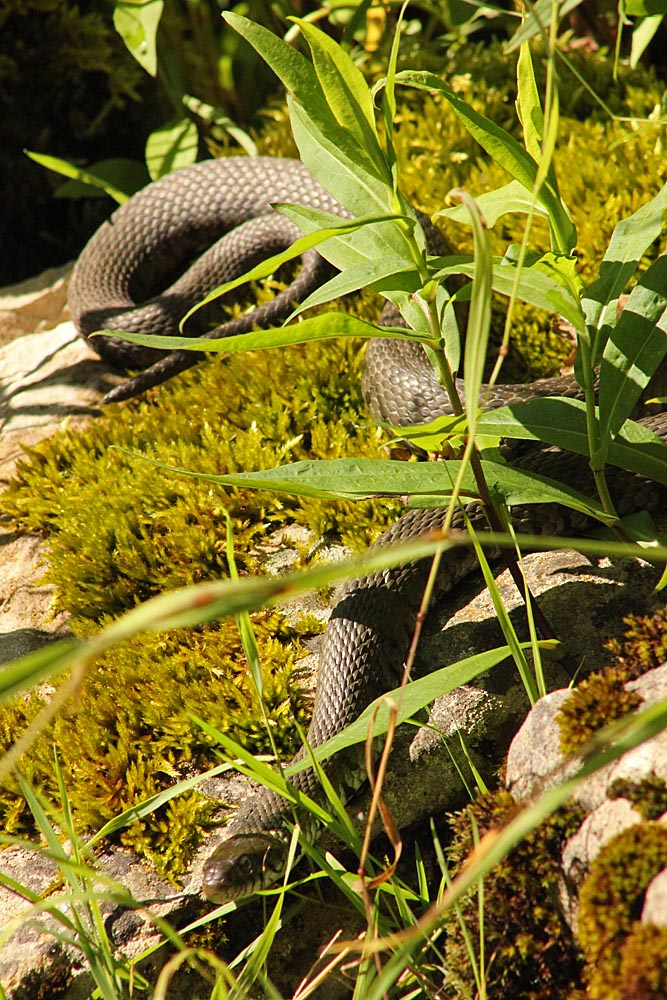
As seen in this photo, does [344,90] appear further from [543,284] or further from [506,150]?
[543,284]

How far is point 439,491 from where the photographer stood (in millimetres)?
2648

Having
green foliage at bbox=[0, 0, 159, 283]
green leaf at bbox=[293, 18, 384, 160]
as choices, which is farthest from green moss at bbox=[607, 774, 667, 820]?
green foliage at bbox=[0, 0, 159, 283]

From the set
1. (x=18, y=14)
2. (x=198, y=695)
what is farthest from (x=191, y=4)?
(x=198, y=695)

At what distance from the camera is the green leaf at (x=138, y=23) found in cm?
561

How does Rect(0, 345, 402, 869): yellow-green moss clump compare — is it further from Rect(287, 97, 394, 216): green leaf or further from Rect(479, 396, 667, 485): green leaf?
Rect(479, 396, 667, 485): green leaf

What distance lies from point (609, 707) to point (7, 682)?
146 cm

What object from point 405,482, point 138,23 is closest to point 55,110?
point 138,23

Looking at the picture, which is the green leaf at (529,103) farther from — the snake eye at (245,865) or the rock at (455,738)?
the snake eye at (245,865)

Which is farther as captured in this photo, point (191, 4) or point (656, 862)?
point (191, 4)

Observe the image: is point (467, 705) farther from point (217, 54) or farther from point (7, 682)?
point (217, 54)

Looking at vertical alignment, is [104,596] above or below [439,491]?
below

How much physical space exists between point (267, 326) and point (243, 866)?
10.5 feet

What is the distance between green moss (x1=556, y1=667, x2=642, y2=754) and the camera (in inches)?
85.1

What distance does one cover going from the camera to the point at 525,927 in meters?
2.22
